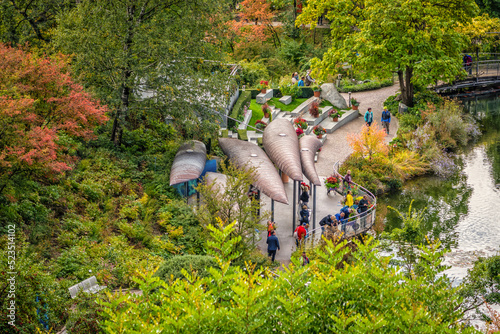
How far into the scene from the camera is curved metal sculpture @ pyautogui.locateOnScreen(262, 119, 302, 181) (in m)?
17.7

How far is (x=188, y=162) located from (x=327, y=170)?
29.6 feet

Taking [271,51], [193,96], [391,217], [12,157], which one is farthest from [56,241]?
[271,51]

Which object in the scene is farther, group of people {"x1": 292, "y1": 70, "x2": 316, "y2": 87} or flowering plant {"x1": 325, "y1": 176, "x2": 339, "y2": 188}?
group of people {"x1": 292, "y1": 70, "x2": 316, "y2": 87}

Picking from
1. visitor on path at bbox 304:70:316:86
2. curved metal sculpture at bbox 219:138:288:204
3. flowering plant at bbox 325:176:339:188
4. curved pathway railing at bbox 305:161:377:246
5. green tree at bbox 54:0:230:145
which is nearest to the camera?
curved metal sculpture at bbox 219:138:288:204

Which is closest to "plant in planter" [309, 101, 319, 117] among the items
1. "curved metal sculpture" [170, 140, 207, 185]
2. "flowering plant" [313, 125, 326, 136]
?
"flowering plant" [313, 125, 326, 136]

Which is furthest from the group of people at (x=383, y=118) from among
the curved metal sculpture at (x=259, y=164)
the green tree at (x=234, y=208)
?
the green tree at (x=234, y=208)

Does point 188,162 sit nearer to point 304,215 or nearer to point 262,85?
point 304,215

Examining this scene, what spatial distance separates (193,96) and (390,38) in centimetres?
1671

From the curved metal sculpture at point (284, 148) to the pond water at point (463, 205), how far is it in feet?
17.7

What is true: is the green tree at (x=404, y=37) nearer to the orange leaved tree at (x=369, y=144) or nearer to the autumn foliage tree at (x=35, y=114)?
the orange leaved tree at (x=369, y=144)

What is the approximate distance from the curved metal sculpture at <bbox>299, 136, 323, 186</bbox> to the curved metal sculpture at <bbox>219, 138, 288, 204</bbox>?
129cm

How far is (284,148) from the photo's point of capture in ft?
62.2

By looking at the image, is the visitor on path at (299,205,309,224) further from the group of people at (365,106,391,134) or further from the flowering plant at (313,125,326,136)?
the group of people at (365,106,391,134)

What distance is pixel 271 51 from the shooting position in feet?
135
